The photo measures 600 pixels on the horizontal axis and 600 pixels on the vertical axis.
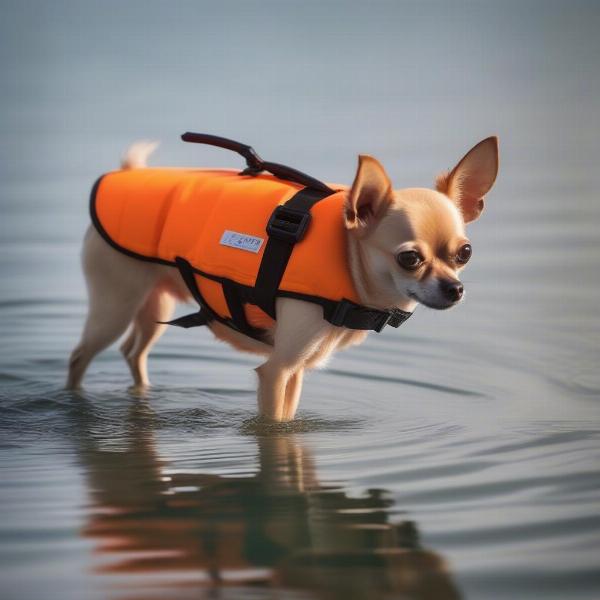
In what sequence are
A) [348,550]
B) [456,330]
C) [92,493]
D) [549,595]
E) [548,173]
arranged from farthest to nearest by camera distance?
[548,173] → [456,330] → [92,493] → [348,550] → [549,595]

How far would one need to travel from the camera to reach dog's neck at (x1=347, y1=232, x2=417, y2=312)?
4852 millimetres

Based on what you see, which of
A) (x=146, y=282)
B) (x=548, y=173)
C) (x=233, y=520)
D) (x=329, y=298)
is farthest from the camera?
(x=548, y=173)

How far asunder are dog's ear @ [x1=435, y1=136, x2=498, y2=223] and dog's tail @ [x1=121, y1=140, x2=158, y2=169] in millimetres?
1712

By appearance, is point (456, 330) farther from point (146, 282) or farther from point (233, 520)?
point (233, 520)

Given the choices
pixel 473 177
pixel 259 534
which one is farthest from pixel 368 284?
pixel 259 534

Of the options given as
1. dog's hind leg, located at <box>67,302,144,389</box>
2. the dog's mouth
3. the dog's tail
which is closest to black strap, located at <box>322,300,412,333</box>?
the dog's mouth

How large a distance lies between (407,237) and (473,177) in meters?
0.44

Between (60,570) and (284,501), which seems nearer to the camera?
(60,570)

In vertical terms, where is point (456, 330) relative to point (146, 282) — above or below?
below

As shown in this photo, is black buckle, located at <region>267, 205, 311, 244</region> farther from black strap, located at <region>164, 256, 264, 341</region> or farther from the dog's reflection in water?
the dog's reflection in water

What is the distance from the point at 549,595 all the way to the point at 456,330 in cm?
379

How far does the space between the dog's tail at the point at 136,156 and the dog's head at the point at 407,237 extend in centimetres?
163

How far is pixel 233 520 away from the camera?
13.5ft

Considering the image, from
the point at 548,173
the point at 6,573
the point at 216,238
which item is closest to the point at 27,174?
the point at 548,173
